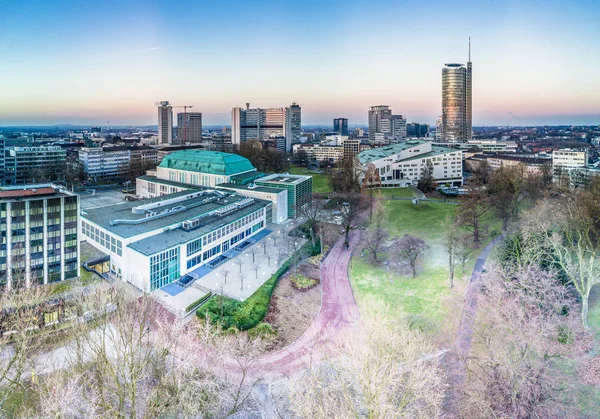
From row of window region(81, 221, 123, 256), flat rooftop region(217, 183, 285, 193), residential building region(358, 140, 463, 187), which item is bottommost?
row of window region(81, 221, 123, 256)

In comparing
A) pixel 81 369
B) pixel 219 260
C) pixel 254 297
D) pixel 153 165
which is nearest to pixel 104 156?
pixel 153 165

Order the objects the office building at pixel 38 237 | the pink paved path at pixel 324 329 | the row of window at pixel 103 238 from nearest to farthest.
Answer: the pink paved path at pixel 324 329 → the office building at pixel 38 237 → the row of window at pixel 103 238

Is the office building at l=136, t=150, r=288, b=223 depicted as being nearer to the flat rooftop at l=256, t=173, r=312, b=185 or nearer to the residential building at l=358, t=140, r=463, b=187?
the flat rooftop at l=256, t=173, r=312, b=185

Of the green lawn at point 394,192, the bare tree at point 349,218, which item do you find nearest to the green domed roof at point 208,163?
the bare tree at point 349,218

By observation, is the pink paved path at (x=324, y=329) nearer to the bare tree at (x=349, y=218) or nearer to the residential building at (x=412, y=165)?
the bare tree at (x=349, y=218)

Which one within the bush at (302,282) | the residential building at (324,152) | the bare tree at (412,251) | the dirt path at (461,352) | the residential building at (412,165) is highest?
the residential building at (324,152)

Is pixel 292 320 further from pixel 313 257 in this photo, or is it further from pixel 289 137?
pixel 289 137

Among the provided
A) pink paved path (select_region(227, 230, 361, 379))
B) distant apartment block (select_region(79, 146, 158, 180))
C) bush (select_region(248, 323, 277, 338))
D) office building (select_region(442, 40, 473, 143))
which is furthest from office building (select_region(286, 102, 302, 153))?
bush (select_region(248, 323, 277, 338))
